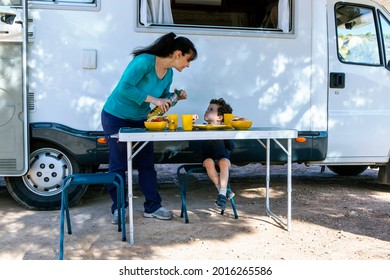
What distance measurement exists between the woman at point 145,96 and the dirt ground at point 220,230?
1.26 ft

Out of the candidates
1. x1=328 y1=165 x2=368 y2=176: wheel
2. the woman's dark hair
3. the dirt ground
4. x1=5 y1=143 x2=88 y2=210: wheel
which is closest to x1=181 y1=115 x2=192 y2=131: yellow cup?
the woman's dark hair

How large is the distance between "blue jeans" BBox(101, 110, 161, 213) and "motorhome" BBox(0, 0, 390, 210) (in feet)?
1.74

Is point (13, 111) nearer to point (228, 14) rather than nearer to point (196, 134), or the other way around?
point (196, 134)

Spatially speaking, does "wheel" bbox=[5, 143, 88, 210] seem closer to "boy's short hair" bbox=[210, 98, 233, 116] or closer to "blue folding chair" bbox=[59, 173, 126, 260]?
"blue folding chair" bbox=[59, 173, 126, 260]

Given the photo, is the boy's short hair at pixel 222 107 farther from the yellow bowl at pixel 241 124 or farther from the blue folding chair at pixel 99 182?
the blue folding chair at pixel 99 182

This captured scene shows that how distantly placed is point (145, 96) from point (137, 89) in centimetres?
9

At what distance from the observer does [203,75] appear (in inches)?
187

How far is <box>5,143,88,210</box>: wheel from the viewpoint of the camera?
15.0 feet

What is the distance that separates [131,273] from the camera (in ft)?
9.71

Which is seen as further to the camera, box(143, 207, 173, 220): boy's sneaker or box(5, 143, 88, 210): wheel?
box(5, 143, 88, 210): wheel

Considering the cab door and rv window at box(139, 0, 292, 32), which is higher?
rv window at box(139, 0, 292, 32)

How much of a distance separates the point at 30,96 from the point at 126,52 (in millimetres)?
988

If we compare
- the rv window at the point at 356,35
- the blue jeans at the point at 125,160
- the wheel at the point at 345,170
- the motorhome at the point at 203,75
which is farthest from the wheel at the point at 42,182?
the wheel at the point at 345,170

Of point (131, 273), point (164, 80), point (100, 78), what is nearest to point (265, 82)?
point (164, 80)
